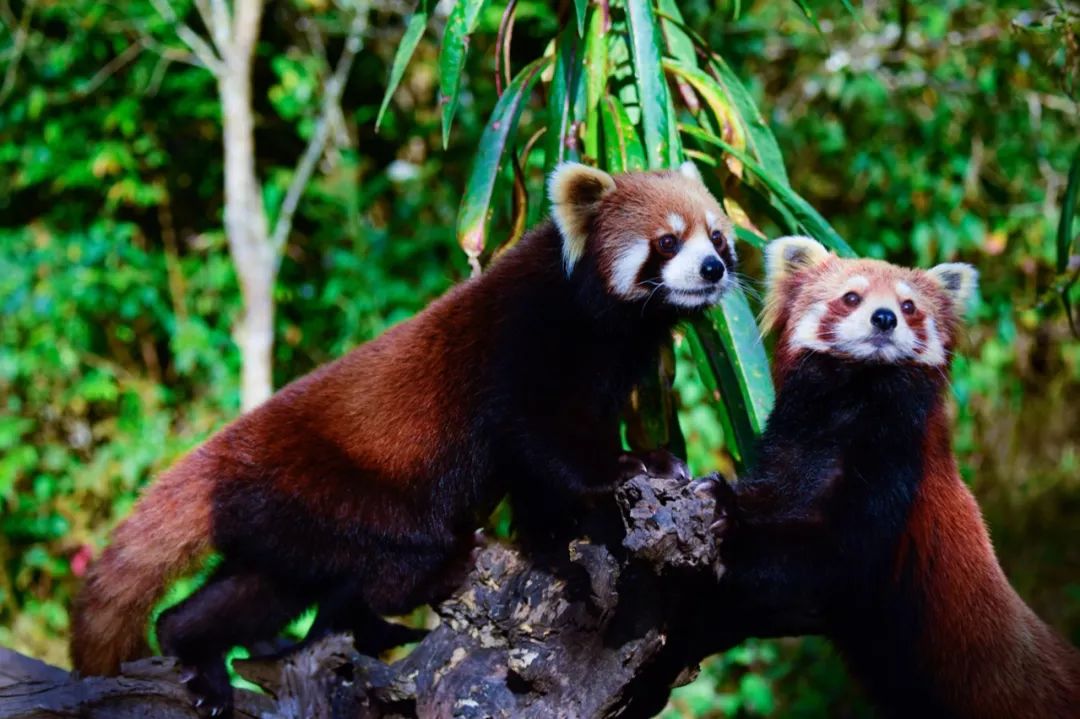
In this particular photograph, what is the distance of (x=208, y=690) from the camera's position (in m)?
2.55

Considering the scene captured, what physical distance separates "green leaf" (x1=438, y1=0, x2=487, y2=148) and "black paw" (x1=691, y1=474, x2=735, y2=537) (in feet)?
4.05

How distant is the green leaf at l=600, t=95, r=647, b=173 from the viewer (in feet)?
9.70

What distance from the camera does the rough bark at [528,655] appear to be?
6.98 ft

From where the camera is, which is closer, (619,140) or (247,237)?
(619,140)

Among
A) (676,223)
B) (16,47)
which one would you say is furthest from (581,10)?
(16,47)

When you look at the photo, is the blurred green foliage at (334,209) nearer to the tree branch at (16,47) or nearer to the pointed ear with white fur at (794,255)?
the tree branch at (16,47)

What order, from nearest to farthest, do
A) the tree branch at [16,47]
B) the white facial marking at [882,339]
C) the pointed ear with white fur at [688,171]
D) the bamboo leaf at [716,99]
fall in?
the white facial marking at [882,339] → the pointed ear with white fur at [688,171] → the bamboo leaf at [716,99] → the tree branch at [16,47]

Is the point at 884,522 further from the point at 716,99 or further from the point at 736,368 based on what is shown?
the point at 716,99

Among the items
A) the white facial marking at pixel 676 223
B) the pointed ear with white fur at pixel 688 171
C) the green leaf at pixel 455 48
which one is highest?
the green leaf at pixel 455 48

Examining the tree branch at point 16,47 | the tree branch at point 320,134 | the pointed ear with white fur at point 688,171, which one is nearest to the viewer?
the pointed ear with white fur at point 688,171

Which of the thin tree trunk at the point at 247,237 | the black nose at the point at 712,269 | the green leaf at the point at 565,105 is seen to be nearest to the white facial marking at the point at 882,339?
the black nose at the point at 712,269

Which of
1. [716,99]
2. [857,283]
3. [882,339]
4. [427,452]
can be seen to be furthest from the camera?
[716,99]

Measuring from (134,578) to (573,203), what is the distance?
1319 mm

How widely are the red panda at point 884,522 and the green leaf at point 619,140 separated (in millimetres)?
614
